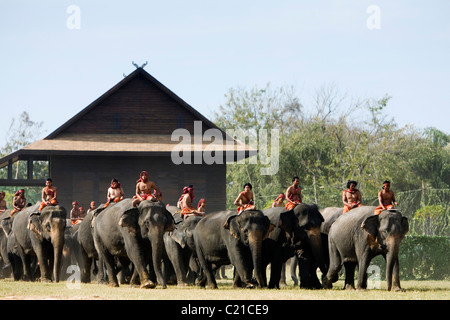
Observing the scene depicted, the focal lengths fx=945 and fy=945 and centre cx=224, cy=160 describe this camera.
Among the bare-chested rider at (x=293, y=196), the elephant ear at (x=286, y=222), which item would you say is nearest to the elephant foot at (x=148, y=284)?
the elephant ear at (x=286, y=222)

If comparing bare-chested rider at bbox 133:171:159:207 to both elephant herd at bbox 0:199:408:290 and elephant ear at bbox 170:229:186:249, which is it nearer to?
elephant herd at bbox 0:199:408:290

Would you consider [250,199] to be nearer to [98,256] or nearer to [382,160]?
[98,256]

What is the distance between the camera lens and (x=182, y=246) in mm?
26062

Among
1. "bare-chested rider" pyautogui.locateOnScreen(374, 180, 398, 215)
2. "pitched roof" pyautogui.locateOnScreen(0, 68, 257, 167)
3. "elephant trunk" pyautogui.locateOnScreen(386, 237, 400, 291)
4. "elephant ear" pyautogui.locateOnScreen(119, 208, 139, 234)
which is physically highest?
"pitched roof" pyautogui.locateOnScreen(0, 68, 257, 167)

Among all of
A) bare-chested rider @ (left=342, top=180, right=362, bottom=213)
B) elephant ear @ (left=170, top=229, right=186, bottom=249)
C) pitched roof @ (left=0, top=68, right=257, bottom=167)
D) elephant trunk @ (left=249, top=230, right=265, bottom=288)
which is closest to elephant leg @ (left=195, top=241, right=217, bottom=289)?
elephant ear @ (left=170, top=229, right=186, bottom=249)

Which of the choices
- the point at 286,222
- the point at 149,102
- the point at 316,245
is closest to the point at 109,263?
the point at 286,222

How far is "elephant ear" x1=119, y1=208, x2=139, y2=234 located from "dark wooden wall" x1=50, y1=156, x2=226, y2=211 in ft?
71.7

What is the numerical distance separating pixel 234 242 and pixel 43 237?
720 cm

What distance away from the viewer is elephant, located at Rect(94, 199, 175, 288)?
22.8 metres

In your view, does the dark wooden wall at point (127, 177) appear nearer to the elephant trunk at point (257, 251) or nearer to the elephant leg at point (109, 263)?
the elephant leg at point (109, 263)

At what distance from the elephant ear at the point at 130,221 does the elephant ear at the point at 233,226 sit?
224 centimetres

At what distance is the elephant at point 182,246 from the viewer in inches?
1028
